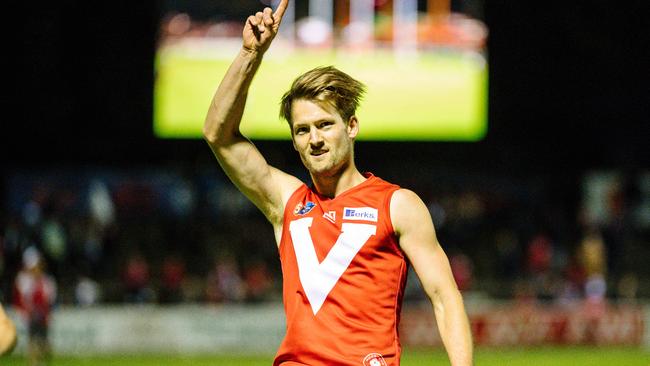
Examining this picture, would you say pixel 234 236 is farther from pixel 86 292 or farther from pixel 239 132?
pixel 239 132

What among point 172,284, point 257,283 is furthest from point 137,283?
point 257,283

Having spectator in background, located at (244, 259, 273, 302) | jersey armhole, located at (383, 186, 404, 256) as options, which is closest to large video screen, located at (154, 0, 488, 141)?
spectator in background, located at (244, 259, 273, 302)

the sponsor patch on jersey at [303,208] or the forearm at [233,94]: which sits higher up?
the forearm at [233,94]

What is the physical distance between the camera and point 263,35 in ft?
14.8

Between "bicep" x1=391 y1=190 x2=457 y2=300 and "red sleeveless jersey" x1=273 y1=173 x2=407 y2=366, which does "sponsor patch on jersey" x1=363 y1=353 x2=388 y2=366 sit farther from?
"bicep" x1=391 y1=190 x2=457 y2=300

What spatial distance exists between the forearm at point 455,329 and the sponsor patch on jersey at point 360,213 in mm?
396

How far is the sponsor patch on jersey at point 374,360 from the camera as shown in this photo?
4.33 meters

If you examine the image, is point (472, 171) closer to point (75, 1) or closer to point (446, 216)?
point (446, 216)

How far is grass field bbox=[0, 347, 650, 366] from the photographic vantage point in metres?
17.3

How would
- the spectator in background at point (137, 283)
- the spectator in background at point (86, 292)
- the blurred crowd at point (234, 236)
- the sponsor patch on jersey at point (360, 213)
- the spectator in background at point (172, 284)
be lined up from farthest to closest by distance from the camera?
A: 1. the blurred crowd at point (234, 236)
2. the spectator in background at point (172, 284)
3. the spectator in background at point (137, 283)
4. the spectator in background at point (86, 292)
5. the sponsor patch on jersey at point (360, 213)

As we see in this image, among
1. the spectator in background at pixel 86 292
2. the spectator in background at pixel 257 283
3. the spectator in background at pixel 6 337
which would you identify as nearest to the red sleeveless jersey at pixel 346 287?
the spectator in background at pixel 6 337

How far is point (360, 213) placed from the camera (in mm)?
4469

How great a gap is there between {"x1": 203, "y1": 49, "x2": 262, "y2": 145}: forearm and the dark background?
19.8m

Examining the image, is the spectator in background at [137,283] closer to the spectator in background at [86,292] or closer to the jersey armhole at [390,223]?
the spectator in background at [86,292]
